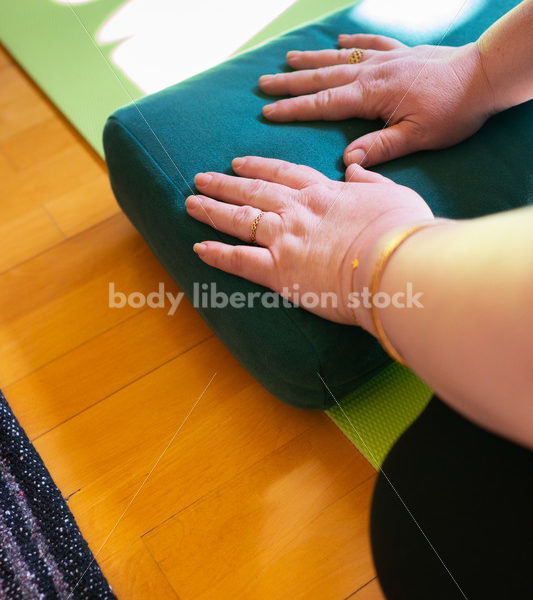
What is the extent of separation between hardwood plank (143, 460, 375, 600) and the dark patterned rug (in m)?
0.08

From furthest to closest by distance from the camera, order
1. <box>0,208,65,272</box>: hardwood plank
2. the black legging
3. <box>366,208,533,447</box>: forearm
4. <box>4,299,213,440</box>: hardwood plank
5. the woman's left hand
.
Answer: <box>0,208,65,272</box>: hardwood plank
<box>4,299,213,440</box>: hardwood plank
the woman's left hand
the black legging
<box>366,208,533,447</box>: forearm

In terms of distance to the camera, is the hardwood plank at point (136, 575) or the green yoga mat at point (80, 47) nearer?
the hardwood plank at point (136, 575)

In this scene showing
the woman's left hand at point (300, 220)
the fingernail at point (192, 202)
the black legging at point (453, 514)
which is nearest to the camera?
the black legging at point (453, 514)

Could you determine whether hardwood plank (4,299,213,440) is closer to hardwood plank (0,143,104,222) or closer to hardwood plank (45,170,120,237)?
hardwood plank (45,170,120,237)

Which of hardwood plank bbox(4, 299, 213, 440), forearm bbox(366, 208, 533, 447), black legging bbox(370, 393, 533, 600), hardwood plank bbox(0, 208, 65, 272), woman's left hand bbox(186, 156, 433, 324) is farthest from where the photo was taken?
hardwood plank bbox(0, 208, 65, 272)

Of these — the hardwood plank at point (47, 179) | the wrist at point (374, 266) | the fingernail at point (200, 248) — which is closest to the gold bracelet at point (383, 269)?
the wrist at point (374, 266)

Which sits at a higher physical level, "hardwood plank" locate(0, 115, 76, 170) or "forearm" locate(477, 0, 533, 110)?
"hardwood plank" locate(0, 115, 76, 170)

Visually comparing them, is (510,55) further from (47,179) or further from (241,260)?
(47,179)

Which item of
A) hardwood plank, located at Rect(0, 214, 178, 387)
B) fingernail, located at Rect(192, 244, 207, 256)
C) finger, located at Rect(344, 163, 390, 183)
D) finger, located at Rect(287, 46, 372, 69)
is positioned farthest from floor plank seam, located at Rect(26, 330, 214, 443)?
finger, located at Rect(287, 46, 372, 69)

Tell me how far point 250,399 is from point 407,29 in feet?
2.06

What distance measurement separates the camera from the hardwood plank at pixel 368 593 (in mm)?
653

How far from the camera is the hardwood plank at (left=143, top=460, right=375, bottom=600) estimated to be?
0.66 m

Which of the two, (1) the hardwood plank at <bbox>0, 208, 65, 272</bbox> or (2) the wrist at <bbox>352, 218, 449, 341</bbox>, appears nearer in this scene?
(2) the wrist at <bbox>352, 218, 449, 341</bbox>

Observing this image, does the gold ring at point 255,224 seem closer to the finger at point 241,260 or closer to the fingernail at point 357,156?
the finger at point 241,260
